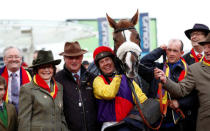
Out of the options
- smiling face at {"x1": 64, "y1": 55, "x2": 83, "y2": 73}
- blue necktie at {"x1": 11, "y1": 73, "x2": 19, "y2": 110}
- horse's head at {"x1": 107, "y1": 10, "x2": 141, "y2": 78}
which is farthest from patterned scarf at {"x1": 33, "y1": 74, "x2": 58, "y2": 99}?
horse's head at {"x1": 107, "y1": 10, "x2": 141, "y2": 78}

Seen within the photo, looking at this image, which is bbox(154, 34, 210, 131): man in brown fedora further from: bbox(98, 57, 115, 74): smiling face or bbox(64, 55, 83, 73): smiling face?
bbox(64, 55, 83, 73): smiling face

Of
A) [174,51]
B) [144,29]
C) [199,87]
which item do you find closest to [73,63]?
[174,51]

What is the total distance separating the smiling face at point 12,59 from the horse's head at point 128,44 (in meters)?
1.56

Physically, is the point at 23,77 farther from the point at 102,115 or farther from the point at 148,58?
the point at 148,58

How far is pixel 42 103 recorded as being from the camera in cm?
292

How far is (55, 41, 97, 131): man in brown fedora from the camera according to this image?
3174 millimetres

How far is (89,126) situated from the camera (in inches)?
125

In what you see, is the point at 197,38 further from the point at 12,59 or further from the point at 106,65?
the point at 12,59

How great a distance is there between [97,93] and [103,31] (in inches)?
693

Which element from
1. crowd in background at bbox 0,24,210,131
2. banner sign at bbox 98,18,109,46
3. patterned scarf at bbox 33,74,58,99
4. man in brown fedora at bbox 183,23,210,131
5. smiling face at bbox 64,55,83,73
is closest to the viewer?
crowd in background at bbox 0,24,210,131

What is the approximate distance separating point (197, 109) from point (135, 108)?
0.82 metres

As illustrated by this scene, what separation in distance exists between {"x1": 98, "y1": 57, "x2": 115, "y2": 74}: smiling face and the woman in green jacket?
26.1 inches

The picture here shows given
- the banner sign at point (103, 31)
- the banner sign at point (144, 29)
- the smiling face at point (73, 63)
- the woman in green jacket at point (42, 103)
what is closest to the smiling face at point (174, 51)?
the smiling face at point (73, 63)

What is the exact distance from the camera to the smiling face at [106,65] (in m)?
3.25
